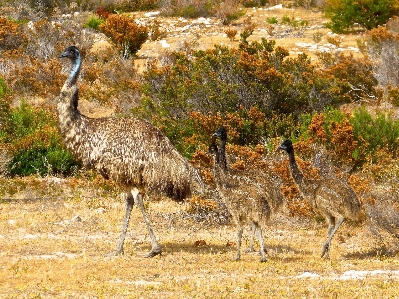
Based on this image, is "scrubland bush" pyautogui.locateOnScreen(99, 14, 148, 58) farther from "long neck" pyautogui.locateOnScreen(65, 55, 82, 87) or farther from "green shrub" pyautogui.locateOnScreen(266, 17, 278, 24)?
"long neck" pyautogui.locateOnScreen(65, 55, 82, 87)

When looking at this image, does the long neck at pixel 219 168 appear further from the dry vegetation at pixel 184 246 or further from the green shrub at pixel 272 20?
the green shrub at pixel 272 20

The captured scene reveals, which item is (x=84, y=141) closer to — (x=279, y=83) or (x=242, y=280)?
(x=242, y=280)

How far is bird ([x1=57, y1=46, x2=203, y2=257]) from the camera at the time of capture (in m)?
10.1

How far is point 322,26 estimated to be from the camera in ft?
102

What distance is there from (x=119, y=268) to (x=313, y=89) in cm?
876

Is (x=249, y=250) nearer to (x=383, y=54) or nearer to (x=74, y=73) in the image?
(x=74, y=73)

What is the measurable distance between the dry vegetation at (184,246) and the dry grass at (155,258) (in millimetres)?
14

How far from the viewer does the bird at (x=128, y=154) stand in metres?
10.1

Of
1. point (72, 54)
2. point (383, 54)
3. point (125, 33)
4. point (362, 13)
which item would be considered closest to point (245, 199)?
point (72, 54)

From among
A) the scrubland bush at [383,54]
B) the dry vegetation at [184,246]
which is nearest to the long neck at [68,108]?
the dry vegetation at [184,246]

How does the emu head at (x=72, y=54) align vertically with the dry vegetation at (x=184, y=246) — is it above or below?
above

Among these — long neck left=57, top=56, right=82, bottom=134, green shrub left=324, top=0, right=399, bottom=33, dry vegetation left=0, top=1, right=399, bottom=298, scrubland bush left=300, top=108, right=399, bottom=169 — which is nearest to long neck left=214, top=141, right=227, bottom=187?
dry vegetation left=0, top=1, right=399, bottom=298

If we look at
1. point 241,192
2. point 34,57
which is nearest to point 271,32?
point 34,57

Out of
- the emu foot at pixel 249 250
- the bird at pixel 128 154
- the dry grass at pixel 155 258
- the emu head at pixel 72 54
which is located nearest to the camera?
the dry grass at pixel 155 258
